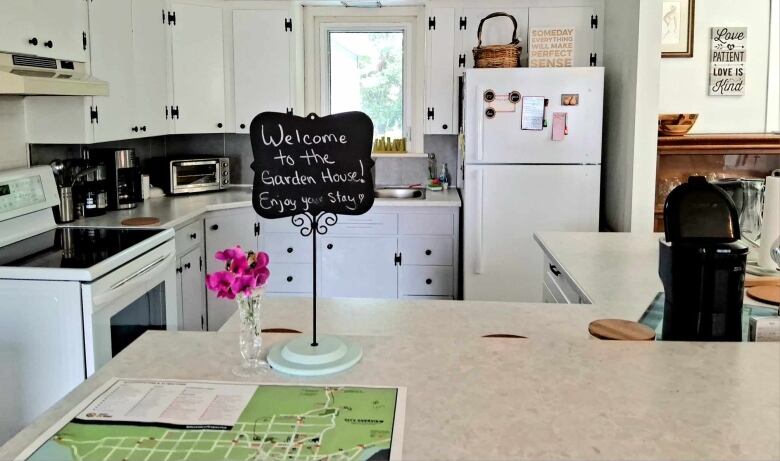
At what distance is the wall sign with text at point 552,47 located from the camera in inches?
175

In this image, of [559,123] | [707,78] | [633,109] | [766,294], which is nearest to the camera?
[766,294]

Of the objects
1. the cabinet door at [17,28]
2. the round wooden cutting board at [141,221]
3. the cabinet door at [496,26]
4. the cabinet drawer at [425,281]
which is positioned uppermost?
the cabinet door at [496,26]

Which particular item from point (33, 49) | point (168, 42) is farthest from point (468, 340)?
point (168, 42)

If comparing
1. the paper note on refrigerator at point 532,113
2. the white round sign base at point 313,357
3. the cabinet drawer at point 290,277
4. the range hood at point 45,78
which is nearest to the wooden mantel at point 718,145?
the paper note on refrigerator at point 532,113

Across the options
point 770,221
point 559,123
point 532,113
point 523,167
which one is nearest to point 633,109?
→ point 559,123

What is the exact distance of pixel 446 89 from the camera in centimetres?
473

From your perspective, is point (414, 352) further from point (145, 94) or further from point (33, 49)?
point (145, 94)

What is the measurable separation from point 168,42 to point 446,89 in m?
1.74

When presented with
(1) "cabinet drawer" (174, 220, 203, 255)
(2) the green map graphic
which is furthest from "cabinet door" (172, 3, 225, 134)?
(2) the green map graphic

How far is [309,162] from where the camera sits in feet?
4.86

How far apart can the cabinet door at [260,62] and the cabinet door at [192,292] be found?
42.9 inches

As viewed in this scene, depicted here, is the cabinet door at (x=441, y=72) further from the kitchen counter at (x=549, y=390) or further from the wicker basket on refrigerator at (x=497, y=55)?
the kitchen counter at (x=549, y=390)

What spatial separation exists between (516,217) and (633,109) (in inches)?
34.6

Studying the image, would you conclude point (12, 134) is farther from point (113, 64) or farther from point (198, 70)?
point (198, 70)
